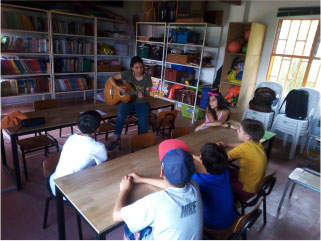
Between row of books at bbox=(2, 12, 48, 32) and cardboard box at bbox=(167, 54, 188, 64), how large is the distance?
2.58m

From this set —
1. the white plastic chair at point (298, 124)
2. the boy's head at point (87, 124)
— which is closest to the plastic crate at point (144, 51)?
the white plastic chair at point (298, 124)

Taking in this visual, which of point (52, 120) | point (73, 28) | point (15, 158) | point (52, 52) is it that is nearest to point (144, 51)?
point (73, 28)

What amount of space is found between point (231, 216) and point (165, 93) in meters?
4.32

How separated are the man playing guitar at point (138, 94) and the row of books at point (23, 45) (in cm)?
→ 238

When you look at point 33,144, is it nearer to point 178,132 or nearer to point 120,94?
point 120,94

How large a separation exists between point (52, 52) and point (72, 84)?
815mm

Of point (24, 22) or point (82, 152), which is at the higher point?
point (24, 22)

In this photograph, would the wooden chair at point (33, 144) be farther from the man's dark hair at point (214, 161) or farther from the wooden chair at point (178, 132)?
the man's dark hair at point (214, 161)

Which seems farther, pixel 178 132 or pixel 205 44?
pixel 205 44

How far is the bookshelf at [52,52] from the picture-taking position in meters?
4.45

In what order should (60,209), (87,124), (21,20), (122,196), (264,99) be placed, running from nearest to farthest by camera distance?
(122,196) < (60,209) < (87,124) < (264,99) < (21,20)

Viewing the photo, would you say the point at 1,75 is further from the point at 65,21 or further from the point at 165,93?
the point at 165,93

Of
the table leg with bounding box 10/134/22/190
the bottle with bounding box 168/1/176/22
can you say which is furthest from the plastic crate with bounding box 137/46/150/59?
the table leg with bounding box 10/134/22/190

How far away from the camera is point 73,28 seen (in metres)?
5.17
